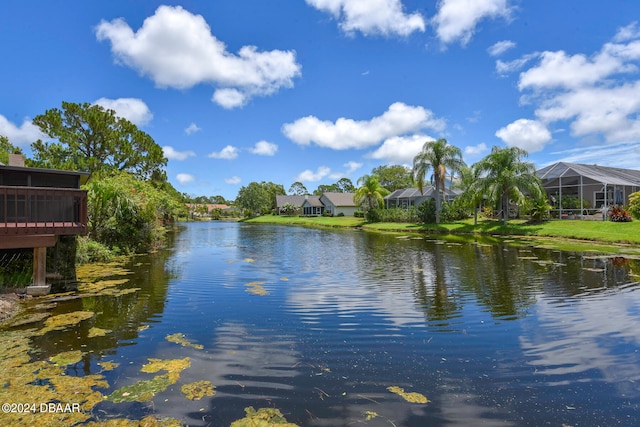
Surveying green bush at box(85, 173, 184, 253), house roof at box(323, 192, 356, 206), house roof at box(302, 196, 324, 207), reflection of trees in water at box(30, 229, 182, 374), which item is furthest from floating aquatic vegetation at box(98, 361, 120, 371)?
house roof at box(302, 196, 324, 207)

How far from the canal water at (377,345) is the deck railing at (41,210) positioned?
2415 mm

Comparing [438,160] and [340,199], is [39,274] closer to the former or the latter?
[438,160]

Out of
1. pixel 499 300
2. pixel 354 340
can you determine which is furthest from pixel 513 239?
pixel 354 340

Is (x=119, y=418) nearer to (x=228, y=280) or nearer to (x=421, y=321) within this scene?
(x=421, y=321)

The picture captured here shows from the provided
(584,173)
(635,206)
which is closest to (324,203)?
(584,173)

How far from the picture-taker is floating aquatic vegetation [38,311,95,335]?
8.50 meters

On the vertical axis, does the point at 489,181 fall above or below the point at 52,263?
above

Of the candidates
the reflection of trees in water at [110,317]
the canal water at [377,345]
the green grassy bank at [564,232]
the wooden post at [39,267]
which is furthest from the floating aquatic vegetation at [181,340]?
the green grassy bank at [564,232]

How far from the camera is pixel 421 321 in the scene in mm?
9266

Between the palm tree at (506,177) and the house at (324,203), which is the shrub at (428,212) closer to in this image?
the palm tree at (506,177)

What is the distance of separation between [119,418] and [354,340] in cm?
454

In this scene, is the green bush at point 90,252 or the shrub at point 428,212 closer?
the green bush at point 90,252

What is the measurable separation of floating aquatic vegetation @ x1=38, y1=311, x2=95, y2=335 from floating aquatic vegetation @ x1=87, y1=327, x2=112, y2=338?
746 mm

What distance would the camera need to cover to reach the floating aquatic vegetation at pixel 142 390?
5361 millimetres
